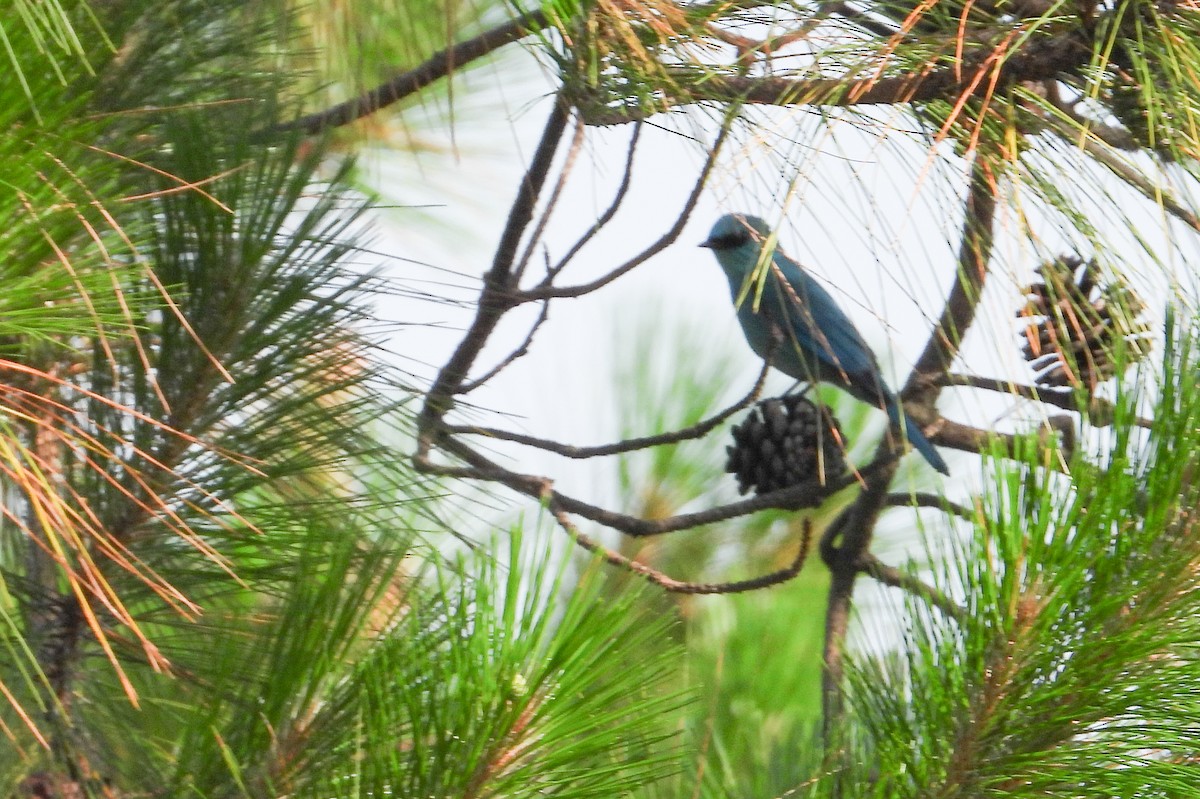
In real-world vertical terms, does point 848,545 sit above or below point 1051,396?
below

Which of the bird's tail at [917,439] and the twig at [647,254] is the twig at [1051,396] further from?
the twig at [647,254]

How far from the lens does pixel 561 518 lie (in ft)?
3.71

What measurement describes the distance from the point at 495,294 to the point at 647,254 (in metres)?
0.20

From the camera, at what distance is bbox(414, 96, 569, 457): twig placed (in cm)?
110

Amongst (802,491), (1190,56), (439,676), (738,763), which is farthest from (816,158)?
(738,763)

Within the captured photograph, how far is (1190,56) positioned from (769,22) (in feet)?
0.84

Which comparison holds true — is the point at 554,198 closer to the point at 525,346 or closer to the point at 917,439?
the point at 525,346

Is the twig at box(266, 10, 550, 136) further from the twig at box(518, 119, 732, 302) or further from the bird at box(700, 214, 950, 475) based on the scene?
the bird at box(700, 214, 950, 475)

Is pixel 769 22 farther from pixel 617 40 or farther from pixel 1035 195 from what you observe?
pixel 1035 195

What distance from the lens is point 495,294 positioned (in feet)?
3.58

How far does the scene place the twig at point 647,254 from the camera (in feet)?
2.63

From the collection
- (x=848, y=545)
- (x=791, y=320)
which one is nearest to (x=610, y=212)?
(x=848, y=545)

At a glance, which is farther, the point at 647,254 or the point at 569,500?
the point at 569,500

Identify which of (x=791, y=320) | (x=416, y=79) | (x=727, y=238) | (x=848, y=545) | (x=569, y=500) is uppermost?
(x=416, y=79)
